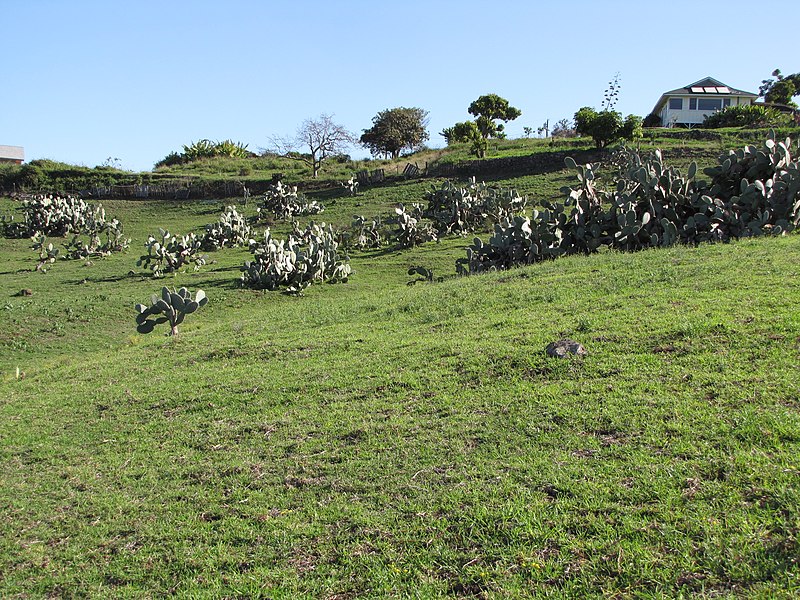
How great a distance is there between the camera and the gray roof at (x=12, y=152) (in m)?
61.7

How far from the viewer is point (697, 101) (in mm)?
51031

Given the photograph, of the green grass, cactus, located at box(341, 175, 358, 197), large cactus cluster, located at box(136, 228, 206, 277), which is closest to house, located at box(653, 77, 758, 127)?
cactus, located at box(341, 175, 358, 197)

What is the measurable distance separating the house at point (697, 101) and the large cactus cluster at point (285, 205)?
3406 centimetres

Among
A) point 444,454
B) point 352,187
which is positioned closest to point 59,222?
point 352,187

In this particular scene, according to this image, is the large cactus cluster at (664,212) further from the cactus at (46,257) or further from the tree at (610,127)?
the tree at (610,127)

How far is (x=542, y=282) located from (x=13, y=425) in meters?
6.48

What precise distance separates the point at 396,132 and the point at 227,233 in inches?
1177

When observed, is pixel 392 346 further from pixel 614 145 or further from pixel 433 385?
pixel 614 145

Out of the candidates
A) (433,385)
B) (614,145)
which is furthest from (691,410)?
(614,145)

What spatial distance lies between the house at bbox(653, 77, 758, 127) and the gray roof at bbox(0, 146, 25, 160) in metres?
53.3

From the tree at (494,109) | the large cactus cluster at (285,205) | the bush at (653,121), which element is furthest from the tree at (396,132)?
the large cactus cluster at (285,205)

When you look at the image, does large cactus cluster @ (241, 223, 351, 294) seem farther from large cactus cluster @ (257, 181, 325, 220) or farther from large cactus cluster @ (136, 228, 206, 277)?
large cactus cluster @ (257, 181, 325, 220)

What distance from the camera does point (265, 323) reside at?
10.2m

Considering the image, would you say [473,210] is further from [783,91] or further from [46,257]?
[783,91]
